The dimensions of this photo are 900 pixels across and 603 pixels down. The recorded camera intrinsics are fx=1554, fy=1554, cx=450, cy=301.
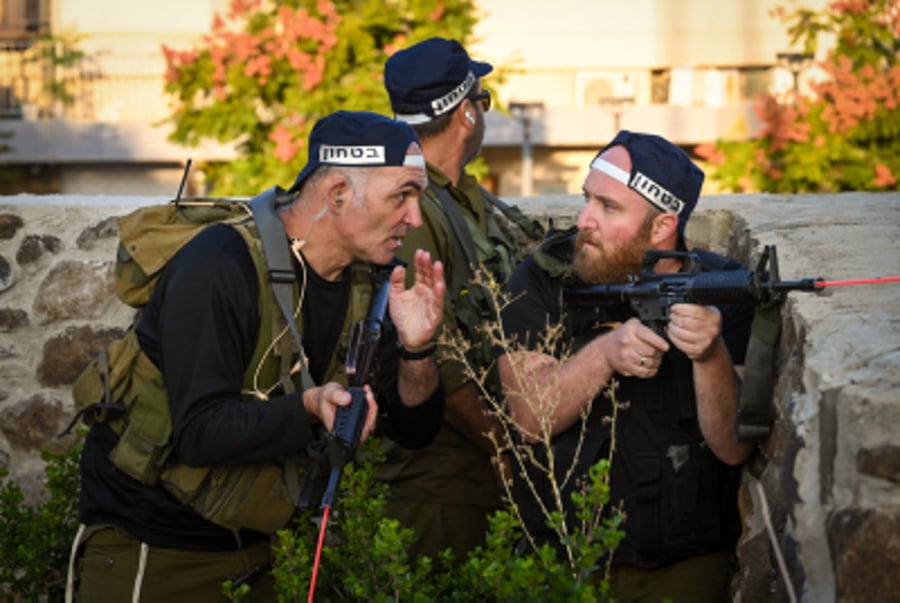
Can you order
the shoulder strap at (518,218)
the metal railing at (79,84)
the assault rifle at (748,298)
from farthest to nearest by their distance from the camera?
the metal railing at (79,84) → the shoulder strap at (518,218) → the assault rifle at (748,298)

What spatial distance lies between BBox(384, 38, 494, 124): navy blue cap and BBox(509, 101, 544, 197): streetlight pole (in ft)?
47.3

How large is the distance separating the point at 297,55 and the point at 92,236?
7.80m

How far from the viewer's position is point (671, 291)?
146 inches

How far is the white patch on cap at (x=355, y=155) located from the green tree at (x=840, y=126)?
987 cm

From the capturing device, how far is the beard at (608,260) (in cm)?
417

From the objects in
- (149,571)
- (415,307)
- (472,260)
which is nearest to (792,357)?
(415,307)

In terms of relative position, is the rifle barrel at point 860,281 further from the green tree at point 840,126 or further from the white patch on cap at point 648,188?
the green tree at point 840,126

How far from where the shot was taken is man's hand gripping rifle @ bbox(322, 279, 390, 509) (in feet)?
11.0

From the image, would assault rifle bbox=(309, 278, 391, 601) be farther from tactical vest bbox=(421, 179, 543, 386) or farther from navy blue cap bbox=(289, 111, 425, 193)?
tactical vest bbox=(421, 179, 543, 386)

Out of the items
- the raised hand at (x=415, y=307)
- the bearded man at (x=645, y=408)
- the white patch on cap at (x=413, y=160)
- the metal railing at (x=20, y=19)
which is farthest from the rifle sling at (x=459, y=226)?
the metal railing at (x=20, y=19)

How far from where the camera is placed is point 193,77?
45.6 ft

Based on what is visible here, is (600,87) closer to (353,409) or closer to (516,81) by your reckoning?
(516,81)

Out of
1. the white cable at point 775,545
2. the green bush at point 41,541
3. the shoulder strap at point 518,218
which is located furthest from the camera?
the shoulder strap at point 518,218

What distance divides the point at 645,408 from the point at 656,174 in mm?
683
